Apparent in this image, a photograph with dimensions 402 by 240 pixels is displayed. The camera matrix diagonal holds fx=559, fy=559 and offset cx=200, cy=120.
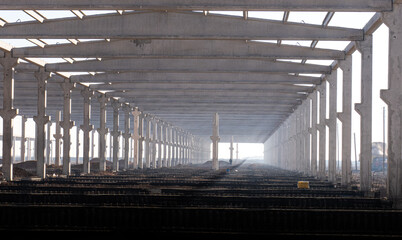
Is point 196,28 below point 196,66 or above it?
above

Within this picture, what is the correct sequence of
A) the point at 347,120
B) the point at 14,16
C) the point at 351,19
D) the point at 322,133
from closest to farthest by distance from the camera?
1. the point at 351,19
2. the point at 14,16
3. the point at 347,120
4. the point at 322,133

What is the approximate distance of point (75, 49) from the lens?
86.1 feet

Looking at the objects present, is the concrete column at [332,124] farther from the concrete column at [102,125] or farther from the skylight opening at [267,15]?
the concrete column at [102,125]

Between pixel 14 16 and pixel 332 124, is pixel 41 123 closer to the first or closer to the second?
pixel 14 16

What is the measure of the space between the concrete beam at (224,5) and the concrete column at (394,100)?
490 mm

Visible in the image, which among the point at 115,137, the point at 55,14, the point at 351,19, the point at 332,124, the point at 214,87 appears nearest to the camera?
the point at 351,19

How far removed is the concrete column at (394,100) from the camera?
17.8 metres

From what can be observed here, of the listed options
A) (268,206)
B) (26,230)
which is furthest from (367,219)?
(26,230)

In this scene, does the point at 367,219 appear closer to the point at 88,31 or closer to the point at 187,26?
the point at 187,26

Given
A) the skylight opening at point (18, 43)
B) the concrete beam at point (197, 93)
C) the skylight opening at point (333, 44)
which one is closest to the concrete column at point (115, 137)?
the concrete beam at point (197, 93)

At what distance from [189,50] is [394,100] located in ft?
34.3

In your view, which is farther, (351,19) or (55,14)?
(55,14)

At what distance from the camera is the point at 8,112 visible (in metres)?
27.0

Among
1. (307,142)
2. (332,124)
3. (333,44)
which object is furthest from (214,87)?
(333,44)
